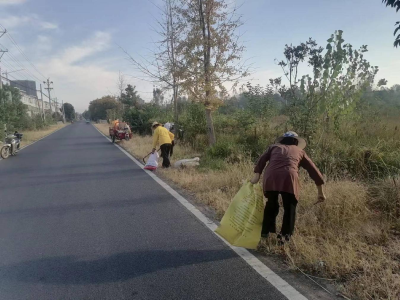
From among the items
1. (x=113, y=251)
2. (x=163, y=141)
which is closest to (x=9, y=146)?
(x=163, y=141)

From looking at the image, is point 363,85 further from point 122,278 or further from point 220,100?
point 122,278

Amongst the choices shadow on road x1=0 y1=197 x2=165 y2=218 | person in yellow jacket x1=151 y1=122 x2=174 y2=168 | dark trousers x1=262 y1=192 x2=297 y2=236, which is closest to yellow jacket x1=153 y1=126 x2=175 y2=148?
A: person in yellow jacket x1=151 y1=122 x2=174 y2=168

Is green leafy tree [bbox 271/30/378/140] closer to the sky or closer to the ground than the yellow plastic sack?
closer to the sky

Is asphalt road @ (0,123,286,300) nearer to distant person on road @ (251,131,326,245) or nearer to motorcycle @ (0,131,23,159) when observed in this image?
distant person on road @ (251,131,326,245)

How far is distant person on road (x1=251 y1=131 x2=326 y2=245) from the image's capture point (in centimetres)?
384

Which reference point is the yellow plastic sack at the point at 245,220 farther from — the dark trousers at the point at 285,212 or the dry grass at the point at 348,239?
the dry grass at the point at 348,239

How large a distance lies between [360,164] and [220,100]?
489cm

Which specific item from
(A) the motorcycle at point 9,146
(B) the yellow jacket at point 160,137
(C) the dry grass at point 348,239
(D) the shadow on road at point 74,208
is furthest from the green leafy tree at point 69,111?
(C) the dry grass at point 348,239

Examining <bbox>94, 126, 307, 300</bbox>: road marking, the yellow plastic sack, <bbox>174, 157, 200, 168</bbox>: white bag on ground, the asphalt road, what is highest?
the yellow plastic sack

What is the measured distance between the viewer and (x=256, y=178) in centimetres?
407

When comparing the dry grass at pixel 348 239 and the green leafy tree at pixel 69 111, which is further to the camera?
the green leafy tree at pixel 69 111

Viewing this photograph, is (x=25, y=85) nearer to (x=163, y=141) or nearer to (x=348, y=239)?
(x=163, y=141)

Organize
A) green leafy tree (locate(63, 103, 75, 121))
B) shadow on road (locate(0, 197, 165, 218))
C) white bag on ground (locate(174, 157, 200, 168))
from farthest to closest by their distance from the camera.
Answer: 1. green leafy tree (locate(63, 103, 75, 121))
2. white bag on ground (locate(174, 157, 200, 168))
3. shadow on road (locate(0, 197, 165, 218))

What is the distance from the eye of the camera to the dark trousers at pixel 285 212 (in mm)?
3914
